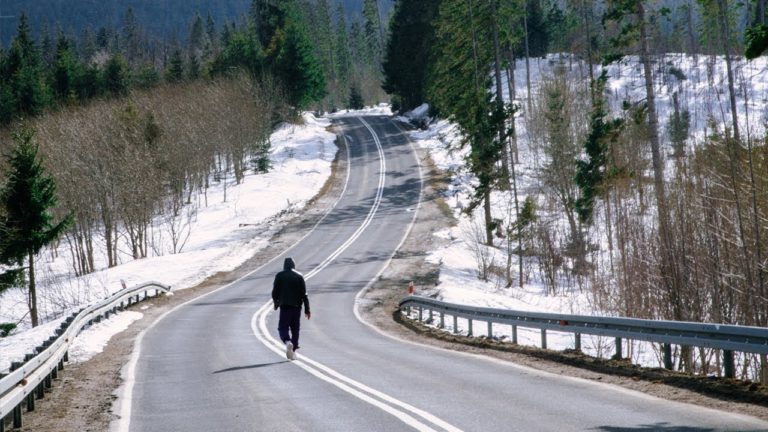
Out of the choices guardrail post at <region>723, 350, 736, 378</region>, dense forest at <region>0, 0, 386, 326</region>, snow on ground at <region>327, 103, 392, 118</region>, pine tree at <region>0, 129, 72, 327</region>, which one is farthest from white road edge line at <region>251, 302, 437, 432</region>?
snow on ground at <region>327, 103, 392, 118</region>

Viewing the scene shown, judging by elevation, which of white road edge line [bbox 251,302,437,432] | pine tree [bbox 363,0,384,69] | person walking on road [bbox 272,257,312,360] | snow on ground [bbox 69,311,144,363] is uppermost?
pine tree [bbox 363,0,384,69]

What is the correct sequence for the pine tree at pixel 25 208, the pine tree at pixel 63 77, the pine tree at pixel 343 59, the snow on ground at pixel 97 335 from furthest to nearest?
the pine tree at pixel 343 59 < the pine tree at pixel 63 77 < the pine tree at pixel 25 208 < the snow on ground at pixel 97 335

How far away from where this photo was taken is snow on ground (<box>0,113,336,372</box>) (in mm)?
32672

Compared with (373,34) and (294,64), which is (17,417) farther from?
(373,34)

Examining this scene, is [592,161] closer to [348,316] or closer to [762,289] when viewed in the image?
[348,316]

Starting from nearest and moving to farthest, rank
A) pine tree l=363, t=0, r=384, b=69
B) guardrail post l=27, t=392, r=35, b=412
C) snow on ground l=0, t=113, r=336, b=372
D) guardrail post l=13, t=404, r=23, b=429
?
guardrail post l=13, t=404, r=23, b=429 → guardrail post l=27, t=392, r=35, b=412 → snow on ground l=0, t=113, r=336, b=372 → pine tree l=363, t=0, r=384, b=69

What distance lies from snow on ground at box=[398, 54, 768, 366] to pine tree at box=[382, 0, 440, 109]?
457 cm

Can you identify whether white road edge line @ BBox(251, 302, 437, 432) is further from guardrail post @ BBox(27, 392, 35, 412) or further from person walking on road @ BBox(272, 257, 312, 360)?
guardrail post @ BBox(27, 392, 35, 412)

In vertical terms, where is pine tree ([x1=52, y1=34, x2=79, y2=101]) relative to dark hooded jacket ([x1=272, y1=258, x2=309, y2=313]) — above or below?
above

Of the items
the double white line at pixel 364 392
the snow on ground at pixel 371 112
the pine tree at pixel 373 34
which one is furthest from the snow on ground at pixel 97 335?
the pine tree at pixel 373 34

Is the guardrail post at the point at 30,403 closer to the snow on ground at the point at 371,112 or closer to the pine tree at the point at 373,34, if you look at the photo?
the snow on ground at the point at 371,112

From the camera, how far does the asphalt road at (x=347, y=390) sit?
A: 7.80m

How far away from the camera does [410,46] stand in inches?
3337

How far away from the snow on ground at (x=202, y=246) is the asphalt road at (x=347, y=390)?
11.8ft
